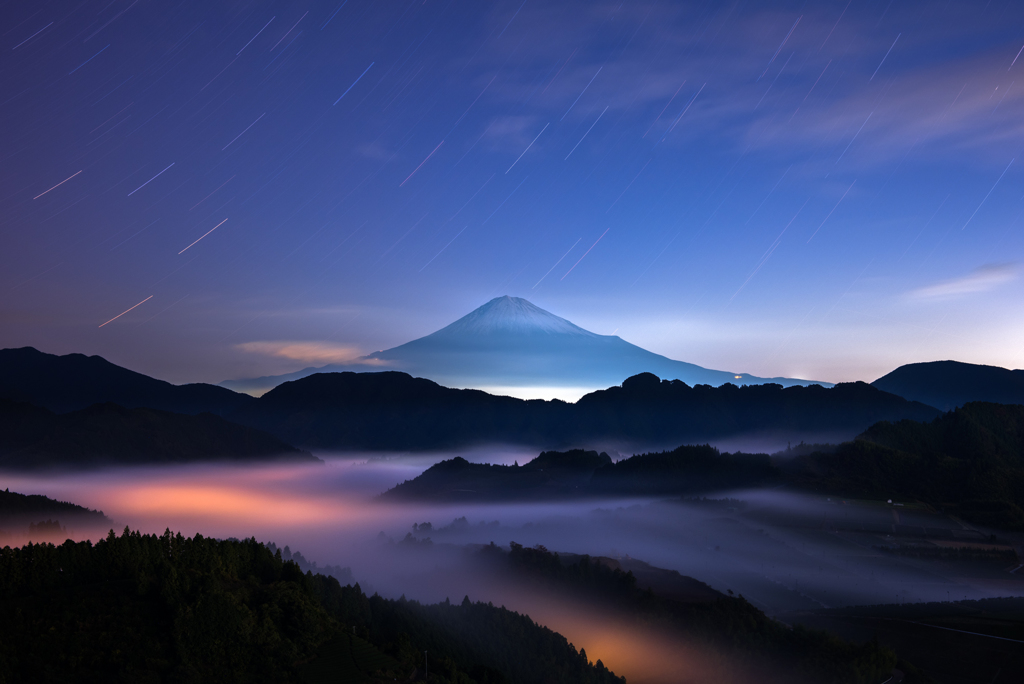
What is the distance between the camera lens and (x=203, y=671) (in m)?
55.4

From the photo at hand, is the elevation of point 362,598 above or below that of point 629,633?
above

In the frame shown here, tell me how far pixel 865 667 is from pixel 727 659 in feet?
73.4

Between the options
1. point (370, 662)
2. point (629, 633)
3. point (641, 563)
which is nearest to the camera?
point (370, 662)

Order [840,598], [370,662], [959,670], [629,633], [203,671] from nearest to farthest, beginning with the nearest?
[203,671] → [370,662] → [959,670] → [629,633] → [840,598]

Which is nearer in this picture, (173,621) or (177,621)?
(177,621)

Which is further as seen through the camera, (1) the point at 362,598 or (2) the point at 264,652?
(1) the point at 362,598

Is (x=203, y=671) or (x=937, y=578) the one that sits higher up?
(x=203, y=671)

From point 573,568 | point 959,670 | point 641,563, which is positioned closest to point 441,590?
point 573,568

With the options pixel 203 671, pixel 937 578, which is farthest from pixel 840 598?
pixel 203 671

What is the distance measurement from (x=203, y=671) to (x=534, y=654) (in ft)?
219

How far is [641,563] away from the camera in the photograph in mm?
194625

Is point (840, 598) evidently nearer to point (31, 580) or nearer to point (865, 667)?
point (865, 667)

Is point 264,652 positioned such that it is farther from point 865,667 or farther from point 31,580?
point 865,667

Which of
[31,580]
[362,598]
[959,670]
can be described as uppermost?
[31,580]
